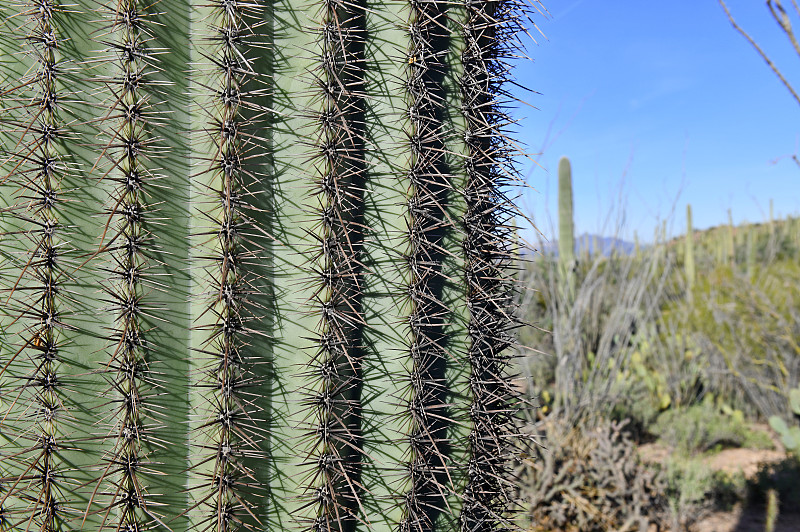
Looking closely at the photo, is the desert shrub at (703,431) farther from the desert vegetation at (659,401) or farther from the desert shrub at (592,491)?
the desert shrub at (592,491)

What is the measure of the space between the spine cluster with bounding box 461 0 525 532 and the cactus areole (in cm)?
7

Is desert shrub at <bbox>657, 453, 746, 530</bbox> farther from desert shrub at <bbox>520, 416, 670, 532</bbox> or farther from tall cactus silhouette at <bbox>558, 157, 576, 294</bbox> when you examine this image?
tall cactus silhouette at <bbox>558, 157, 576, 294</bbox>

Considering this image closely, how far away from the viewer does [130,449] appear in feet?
4.19

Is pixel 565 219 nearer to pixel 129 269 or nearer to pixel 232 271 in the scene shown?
pixel 232 271

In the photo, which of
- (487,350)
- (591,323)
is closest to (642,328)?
(591,323)

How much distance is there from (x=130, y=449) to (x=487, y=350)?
94 cm

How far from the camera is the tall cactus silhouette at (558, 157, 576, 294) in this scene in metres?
7.45

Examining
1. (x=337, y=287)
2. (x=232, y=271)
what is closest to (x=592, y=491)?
(x=337, y=287)

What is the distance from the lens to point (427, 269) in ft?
4.66

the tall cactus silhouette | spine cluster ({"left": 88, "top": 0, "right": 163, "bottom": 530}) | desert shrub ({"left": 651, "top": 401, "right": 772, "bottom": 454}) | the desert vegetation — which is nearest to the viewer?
spine cluster ({"left": 88, "top": 0, "right": 163, "bottom": 530})

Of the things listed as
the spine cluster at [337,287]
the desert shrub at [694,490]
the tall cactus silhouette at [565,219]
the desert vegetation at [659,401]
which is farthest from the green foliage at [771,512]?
the tall cactus silhouette at [565,219]

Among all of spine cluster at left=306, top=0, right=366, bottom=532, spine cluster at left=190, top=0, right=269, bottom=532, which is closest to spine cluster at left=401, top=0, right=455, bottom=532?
Answer: spine cluster at left=306, top=0, right=366, bottom=532

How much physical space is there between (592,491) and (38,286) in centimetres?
403

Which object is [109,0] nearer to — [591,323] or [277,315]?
[277,315]
